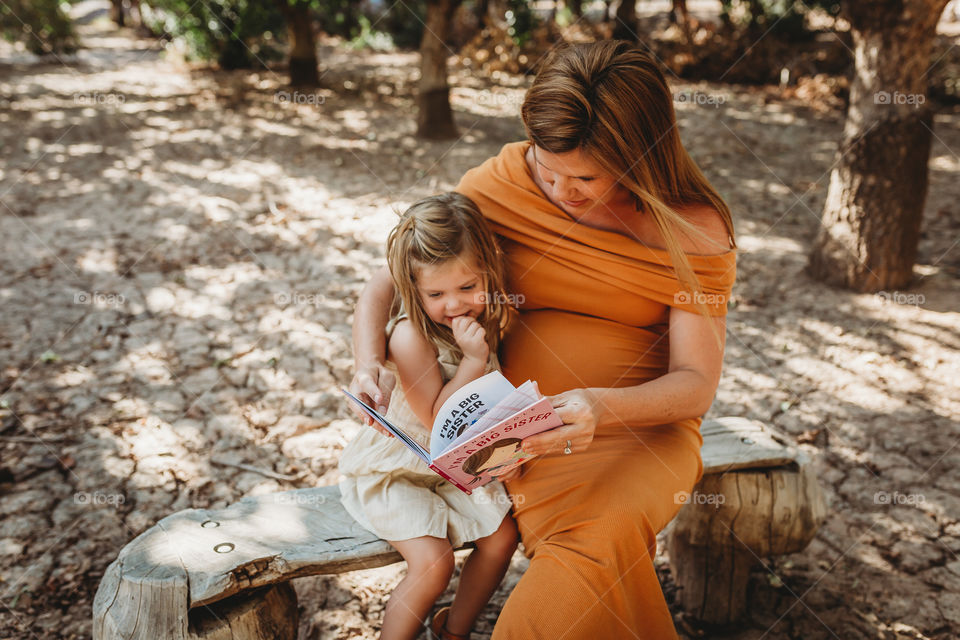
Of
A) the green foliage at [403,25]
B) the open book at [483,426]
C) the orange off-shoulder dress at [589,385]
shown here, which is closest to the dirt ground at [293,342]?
the orange off-shoulder dress at [589,385]

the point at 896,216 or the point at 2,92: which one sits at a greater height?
the point at 2,92

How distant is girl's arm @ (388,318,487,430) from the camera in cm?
212

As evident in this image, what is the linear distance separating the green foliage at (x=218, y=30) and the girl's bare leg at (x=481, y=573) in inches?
387

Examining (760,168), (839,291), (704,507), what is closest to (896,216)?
(839,291)

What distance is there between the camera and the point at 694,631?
111 inches

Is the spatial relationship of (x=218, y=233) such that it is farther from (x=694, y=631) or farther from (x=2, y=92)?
(x=2, y=92)

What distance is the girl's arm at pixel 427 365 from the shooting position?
2121 millimetres

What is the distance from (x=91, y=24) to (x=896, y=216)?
62.3ft

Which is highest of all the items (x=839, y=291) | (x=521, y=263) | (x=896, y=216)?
(x=521, y=263)

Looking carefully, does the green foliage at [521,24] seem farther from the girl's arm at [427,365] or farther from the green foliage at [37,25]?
the girl's arm at [427,365]

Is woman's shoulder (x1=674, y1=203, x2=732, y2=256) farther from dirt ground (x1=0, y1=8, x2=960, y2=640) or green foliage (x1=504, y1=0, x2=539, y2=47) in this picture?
green foliage (x1=504, y1=0, x2=539, y2=47)

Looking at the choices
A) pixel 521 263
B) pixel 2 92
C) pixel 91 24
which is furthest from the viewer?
pixel 91 24

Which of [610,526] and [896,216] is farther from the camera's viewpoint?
[896,216]

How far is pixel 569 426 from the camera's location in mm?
1854
